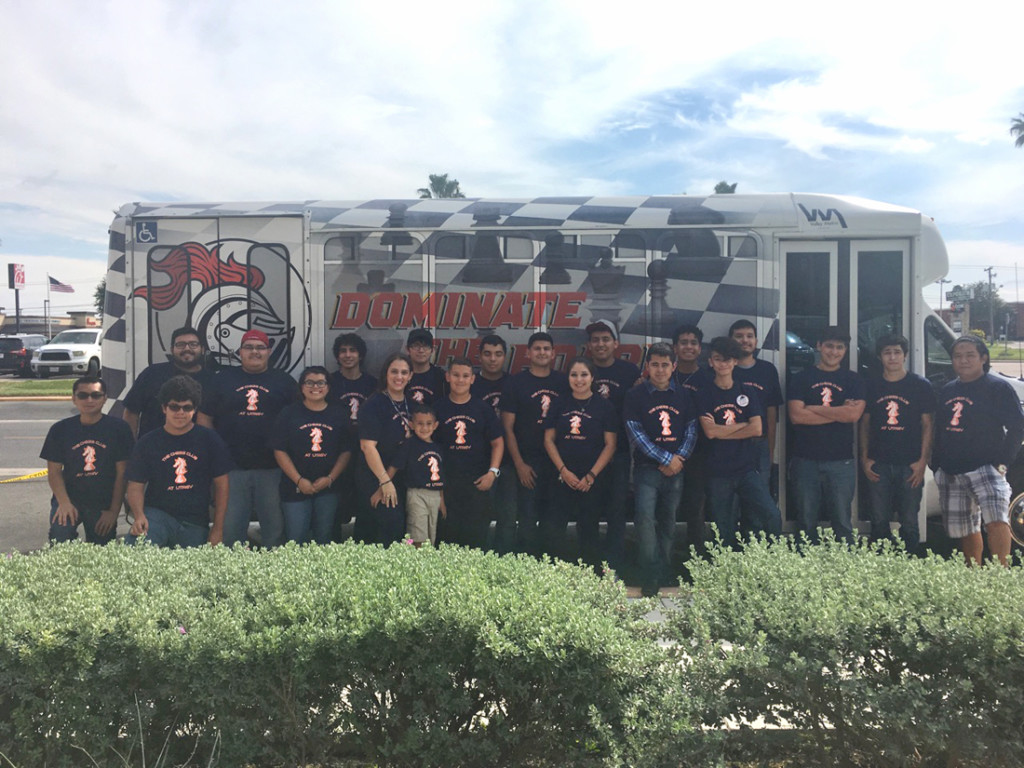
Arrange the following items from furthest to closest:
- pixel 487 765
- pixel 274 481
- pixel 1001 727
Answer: pixel 274 481, pixel 487 765, pixel 1001 727

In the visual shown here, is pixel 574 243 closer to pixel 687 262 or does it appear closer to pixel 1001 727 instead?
pixel 687 262

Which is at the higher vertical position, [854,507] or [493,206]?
[493,206]

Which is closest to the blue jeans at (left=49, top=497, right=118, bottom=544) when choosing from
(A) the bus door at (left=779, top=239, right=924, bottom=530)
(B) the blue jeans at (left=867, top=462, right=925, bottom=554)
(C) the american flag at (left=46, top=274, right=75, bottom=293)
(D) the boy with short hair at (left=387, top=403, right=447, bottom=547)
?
(D) the boy with short hair at (left=387, top=403, right=447, bottom=547)

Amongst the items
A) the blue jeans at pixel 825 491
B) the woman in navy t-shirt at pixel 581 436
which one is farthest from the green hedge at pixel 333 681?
the blue jeans at pixel 825 491

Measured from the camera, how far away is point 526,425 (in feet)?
18.0

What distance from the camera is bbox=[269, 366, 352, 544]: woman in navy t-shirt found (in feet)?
16.9

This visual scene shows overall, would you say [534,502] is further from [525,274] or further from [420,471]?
[525,274]

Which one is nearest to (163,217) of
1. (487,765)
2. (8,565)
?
(8,565)

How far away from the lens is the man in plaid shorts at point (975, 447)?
528cm

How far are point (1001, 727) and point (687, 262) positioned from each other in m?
4.01

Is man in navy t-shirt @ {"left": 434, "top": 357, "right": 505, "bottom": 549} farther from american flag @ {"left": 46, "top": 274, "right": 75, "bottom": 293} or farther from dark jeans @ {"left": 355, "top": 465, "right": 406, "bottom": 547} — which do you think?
american flag @ {"left": 46, "top": 274, "right": 75, "bottom": 293}

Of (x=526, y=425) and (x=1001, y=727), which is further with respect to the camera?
(x=526, y=425)

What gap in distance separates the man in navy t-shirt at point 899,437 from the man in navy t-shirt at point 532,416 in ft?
7.96

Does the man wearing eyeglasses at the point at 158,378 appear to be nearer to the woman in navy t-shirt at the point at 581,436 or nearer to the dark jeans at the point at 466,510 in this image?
the dark jeans at the point at 466,510
